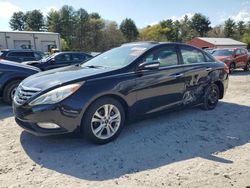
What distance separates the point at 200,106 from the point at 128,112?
2.55 metres

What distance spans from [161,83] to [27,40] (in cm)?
3565

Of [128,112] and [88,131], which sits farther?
[128,112]

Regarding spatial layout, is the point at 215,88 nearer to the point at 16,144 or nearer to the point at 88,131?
the point at 88,131

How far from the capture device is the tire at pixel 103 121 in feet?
13.8

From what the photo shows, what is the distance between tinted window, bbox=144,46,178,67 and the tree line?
1987 inches

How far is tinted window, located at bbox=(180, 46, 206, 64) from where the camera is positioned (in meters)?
5.83

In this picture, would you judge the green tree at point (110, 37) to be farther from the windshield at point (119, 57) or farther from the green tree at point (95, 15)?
the windshield at point (119, 57)

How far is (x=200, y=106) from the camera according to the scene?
6609 mm

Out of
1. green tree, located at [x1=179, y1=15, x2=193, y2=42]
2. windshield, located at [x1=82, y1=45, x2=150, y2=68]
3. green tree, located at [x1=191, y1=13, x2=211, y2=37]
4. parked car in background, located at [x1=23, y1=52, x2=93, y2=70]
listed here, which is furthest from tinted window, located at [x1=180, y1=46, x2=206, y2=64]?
green tree, located at [x1=191, y1=13, x2=211, y2=37]

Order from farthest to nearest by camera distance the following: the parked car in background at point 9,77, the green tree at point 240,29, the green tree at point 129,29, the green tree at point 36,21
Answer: the green tree at point 36,21
the green tree at point 240,29
the green tree at point 129,29
the parked car in background at point 9,77

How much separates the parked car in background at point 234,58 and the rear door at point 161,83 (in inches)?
474

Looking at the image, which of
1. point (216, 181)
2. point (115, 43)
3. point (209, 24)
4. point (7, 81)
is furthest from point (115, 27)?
point (216, 181)

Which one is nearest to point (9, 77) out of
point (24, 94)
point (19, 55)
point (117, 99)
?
point (24, 94)

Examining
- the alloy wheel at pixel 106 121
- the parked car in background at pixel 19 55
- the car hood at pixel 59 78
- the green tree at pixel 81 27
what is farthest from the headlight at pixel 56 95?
the green tree at pixel 81 27
